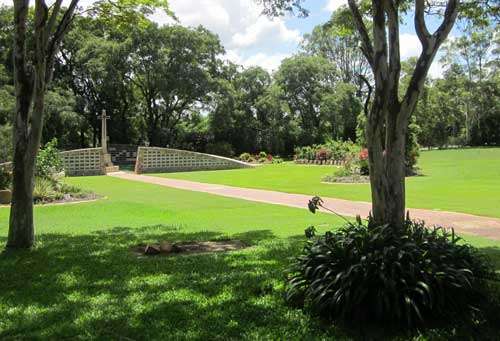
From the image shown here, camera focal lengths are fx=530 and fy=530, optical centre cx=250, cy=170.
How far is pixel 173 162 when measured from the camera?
3512 centimetres

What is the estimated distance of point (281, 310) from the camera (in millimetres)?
4633

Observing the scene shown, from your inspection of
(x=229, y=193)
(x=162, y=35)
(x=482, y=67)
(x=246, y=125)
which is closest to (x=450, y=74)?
(x=482, y=67)

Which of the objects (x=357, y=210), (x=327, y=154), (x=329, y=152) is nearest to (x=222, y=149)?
(x=327, y=154)

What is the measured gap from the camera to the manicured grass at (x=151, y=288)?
4.25 m

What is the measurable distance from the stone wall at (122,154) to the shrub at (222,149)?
6766 millimetres

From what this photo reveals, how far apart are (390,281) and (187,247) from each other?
424 cm

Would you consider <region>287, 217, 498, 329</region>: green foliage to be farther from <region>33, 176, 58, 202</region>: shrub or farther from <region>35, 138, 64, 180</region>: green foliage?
<region>35, 138, 64, 180</region>: green foliage

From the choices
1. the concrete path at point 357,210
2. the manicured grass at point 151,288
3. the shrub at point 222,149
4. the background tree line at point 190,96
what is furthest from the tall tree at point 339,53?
the manicured grass at point 151,288

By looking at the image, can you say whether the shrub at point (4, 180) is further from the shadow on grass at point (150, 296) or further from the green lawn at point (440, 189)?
the shadow on grass at point (150, 296)

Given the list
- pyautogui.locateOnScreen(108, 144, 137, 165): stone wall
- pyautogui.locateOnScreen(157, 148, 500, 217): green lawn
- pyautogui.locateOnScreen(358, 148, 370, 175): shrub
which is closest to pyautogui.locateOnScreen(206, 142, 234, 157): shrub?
pyautogui.locateOnScreen(108, 144, 137, 165): stone wall

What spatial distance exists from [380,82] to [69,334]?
368 centimetres

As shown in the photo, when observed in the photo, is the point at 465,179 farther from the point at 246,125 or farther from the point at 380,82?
the point at 246,125

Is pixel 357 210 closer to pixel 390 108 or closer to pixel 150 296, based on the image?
pixel 390 108

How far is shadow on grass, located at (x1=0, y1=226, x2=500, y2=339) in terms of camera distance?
4.21 metres
